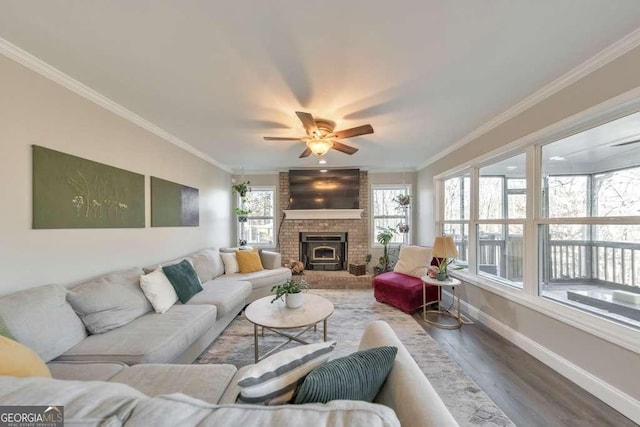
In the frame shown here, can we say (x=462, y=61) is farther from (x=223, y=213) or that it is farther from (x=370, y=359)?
(x=223, y=213)

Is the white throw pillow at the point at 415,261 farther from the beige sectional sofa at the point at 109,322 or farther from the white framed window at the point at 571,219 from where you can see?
the beige sectional sofa at the point at 109,322

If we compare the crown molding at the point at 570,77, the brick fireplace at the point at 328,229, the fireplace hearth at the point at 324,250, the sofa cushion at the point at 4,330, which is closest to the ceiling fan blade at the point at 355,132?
the crown molding at the point at 570,77

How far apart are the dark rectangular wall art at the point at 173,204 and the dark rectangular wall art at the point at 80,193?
31cm

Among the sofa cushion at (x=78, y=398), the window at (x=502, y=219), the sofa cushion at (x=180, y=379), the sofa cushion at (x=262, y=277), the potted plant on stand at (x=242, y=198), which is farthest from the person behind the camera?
the potted plant on stand at (x=242, y=198)

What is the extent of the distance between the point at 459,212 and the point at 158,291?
164 inches

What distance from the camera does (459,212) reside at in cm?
401

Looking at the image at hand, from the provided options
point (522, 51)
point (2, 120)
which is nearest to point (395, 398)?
point (522, 51)

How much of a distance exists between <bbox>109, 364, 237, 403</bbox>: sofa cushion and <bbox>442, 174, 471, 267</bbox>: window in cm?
358

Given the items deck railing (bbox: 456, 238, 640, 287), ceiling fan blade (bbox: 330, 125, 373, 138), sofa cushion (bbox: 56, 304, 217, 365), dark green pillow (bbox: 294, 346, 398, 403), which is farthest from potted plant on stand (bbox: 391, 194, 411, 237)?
dark green pillow (bbox: 294, 346, 398, 403)

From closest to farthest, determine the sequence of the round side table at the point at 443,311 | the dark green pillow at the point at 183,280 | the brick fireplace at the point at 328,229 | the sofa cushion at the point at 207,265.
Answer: the dark green pillow at the point at 183,280
the round side table at the point at 443,311
the sofa cushion at the point at 207,265
the brick fireplace at the point at 328,229

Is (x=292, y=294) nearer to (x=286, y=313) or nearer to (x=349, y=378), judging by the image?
(x=286, y=313)

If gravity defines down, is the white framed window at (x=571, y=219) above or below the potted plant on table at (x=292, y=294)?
above

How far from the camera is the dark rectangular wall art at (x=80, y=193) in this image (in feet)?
6.22

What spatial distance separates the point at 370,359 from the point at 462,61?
2070 mm
